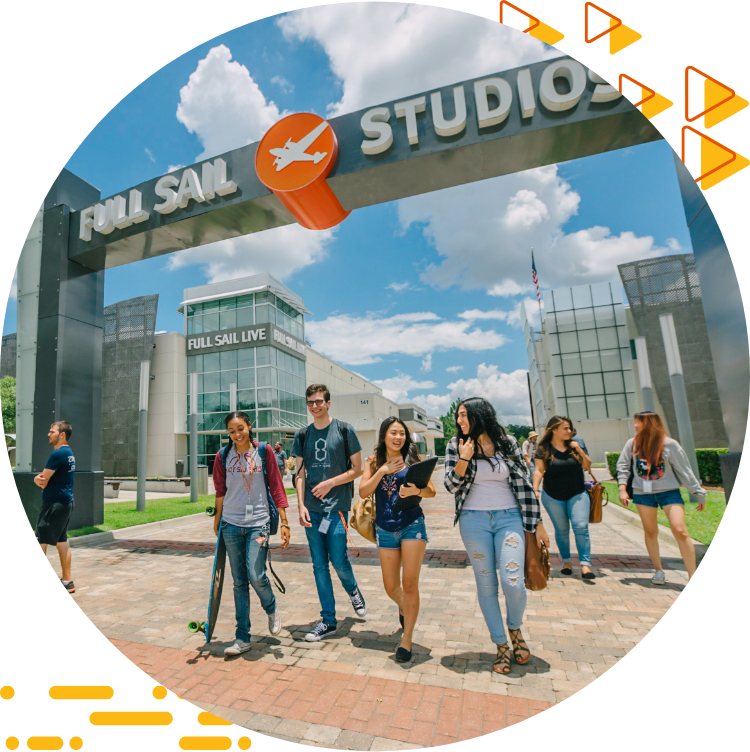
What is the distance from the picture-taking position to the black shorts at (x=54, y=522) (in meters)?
3.27

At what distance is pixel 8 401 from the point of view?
130 inches

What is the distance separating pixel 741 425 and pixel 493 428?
110 cm

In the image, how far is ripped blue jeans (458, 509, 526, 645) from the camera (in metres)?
2.21

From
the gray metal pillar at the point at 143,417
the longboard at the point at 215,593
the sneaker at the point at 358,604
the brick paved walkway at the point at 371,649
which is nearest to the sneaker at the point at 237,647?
the brick paved walkway at the point at 371,649

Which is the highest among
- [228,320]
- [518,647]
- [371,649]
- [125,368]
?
[228,320]

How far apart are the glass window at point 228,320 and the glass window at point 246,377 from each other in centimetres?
27

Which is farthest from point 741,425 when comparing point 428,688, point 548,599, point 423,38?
point 423,38

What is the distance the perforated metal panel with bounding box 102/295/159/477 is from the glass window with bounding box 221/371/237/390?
0.64m

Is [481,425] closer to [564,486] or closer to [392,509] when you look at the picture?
[392,509]

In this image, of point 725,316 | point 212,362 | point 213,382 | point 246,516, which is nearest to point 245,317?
point 212,362

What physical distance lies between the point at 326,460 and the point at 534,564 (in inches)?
56.5

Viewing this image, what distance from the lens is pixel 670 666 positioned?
152 centimetres

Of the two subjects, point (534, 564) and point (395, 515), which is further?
point (395, 515)

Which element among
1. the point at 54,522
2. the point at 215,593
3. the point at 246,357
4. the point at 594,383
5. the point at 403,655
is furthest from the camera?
the point at 54,522
